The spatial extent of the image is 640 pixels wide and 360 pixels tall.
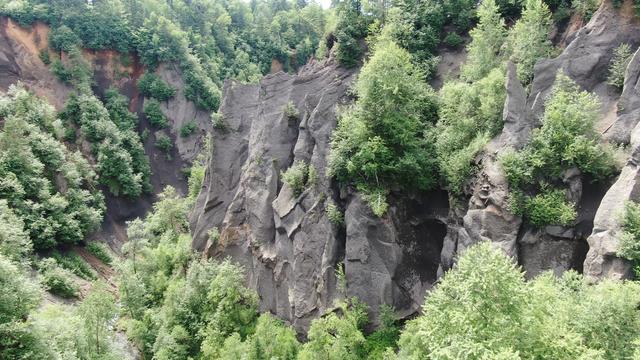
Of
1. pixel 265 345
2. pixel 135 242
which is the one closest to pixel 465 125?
pixel 265 345

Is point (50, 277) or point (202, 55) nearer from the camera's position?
point (50, 277)

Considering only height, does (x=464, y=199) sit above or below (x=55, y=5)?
below

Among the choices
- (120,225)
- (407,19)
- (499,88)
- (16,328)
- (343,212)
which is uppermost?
(407,19)

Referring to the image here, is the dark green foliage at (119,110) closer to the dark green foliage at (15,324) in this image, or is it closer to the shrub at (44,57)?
the shrub at (44,57)

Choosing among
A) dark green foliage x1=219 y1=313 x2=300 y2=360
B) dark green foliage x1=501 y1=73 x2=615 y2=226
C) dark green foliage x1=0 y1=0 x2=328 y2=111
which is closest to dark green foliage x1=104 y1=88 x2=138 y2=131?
dark green foliage x1=0 y1=0 x2=328 y2=111

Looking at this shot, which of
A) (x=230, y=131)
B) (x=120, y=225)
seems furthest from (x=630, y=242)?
(x=120, y=225)

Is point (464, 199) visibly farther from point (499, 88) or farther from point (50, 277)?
point (50, 277)

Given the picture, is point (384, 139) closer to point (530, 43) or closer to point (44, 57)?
point (530, 43)
